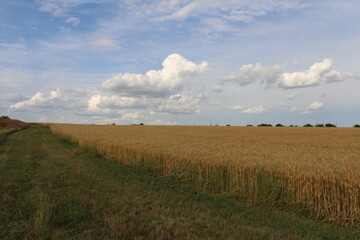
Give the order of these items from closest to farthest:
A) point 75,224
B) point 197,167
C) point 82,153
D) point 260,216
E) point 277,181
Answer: point 75,224 < point 260,216 < point 277,181 < point 197,167 < point 82,153

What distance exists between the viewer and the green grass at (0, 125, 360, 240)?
5.63 metres

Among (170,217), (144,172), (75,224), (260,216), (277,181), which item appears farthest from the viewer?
(144,172)

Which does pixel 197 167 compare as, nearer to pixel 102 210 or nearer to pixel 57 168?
pixel 102 210

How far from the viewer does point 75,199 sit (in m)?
7.73

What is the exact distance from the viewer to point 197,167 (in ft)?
35.1

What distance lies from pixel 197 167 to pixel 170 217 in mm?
4288

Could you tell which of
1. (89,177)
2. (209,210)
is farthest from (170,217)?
(89,177)

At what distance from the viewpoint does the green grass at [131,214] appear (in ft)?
18.5

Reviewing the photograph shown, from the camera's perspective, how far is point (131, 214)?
21.9 ft

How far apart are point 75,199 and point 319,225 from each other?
23.0ft

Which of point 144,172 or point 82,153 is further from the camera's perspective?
point 82,153

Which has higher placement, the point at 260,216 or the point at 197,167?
the point at 197,167

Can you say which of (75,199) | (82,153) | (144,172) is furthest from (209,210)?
(82,153)

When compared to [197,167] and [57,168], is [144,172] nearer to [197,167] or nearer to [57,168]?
[197,167]
